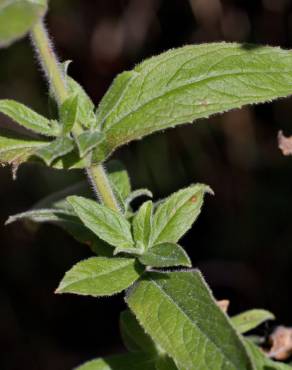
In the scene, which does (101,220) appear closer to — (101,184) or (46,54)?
(101,184)

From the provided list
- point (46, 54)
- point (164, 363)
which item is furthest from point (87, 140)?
point (164, 363)

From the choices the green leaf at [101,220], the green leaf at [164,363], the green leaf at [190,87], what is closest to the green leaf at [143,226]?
the green leaf at [101,220]

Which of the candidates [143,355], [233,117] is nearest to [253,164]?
[233,117]

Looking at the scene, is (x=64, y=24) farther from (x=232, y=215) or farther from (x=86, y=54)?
(x=232, y=215)

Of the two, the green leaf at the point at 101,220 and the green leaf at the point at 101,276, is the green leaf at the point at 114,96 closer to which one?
the green leaf at the point at 101,220

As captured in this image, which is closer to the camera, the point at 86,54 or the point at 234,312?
the point at 234,312

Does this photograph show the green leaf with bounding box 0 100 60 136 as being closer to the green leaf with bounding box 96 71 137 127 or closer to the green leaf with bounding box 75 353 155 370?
the green leaf with bounding box 96 71 137 127

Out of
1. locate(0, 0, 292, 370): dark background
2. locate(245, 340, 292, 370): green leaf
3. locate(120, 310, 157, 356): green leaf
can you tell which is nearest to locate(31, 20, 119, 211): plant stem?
locate(120, 310, 157, 356): green leaf
